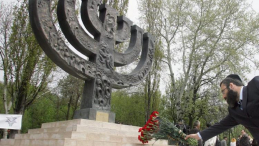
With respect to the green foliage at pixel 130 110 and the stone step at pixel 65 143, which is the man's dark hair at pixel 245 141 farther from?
the green foliage at pixel 130 110

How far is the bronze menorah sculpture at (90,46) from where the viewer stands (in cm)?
489

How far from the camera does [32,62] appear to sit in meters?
10.0

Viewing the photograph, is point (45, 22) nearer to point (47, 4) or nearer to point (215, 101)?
point (47, 4)

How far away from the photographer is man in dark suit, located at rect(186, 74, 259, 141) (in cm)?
205

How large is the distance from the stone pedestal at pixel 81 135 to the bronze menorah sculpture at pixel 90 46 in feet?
1.54

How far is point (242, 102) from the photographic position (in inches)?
84.7

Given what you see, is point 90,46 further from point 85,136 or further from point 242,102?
point 242,102

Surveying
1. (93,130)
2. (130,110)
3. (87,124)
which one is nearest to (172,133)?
(93,130)

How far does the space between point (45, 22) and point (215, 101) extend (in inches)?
568

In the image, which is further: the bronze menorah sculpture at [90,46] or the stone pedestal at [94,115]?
the stone pedestal at [94,115]

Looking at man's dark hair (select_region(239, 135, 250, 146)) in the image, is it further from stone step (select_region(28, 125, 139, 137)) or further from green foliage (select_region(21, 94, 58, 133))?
green foliage (select_region(21, 94, 58, 133))

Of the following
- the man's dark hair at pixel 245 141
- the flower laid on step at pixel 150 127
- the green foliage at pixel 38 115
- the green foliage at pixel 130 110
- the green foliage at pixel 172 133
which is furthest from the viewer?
the green foliage at pixel 130 110

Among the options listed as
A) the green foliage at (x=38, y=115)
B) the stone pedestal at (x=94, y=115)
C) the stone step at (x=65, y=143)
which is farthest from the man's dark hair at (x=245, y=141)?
the green foliage at (x=38, y=115)

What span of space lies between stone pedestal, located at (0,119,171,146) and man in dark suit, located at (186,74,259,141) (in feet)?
6.81
